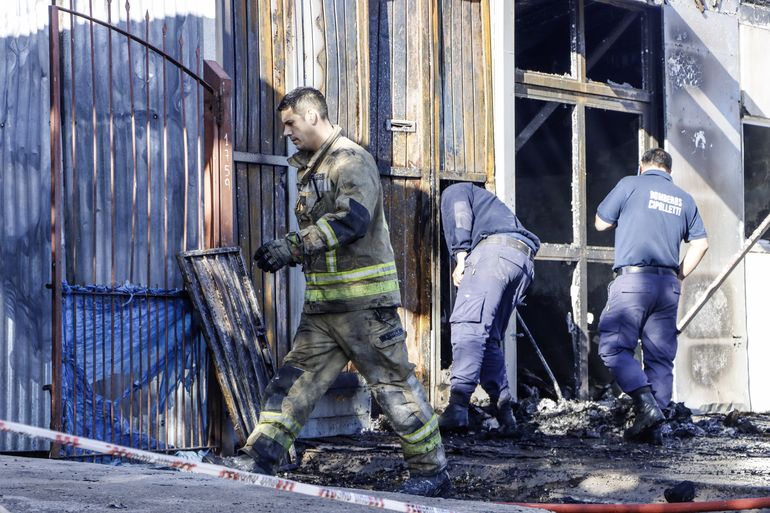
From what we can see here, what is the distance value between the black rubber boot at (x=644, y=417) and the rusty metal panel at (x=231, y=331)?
2.31 meters

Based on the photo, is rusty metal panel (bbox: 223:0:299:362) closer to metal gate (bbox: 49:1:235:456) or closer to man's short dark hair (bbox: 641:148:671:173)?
metal gate (bbox: 49:1:235:456)

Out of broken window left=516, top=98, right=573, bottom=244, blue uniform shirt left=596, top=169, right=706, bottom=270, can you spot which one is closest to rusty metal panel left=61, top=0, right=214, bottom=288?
blue uniform shirt left=596, top=169, right=706, bottom=270

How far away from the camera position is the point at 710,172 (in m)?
9.80

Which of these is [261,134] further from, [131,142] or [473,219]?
[473,219]

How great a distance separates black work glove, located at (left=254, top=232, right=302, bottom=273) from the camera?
190 inches

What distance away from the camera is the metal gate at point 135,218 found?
6105 millimetres

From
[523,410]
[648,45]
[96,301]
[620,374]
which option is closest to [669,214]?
[620,374]

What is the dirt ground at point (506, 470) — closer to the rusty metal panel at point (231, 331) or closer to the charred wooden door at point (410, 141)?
the rusty metal panel at point (231, 331)

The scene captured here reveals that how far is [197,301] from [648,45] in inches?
204

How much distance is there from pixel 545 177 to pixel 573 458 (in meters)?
4.96

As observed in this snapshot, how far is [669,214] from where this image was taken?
7637 millimetres

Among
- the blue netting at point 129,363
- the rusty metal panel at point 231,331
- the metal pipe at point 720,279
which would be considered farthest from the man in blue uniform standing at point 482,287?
the metal pipe at point 720,279

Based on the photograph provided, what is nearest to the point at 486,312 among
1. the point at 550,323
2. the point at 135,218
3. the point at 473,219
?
the point at 473,219

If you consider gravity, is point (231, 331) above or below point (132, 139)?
below
